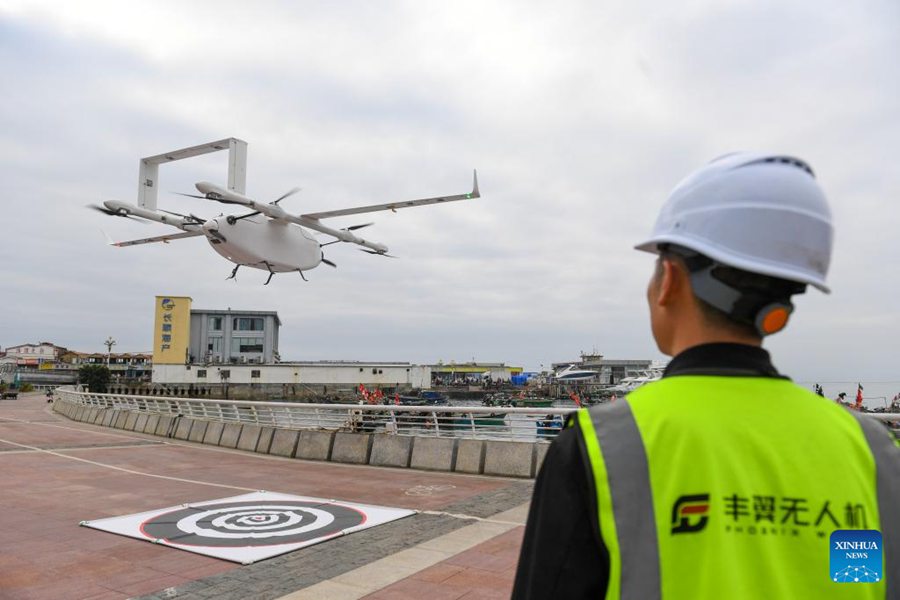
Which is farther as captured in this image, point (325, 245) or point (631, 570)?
point (325, 245)

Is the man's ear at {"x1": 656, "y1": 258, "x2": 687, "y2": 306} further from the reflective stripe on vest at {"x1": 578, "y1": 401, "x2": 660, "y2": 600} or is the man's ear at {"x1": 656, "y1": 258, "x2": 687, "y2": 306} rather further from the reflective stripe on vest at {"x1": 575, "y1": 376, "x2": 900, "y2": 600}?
the reflective stripe on vest at {"x1": 578, "y1": 401, "x2": 660, "y2": 600}

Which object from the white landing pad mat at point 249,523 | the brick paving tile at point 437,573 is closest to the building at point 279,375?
the white landing pad mat at point 249,523

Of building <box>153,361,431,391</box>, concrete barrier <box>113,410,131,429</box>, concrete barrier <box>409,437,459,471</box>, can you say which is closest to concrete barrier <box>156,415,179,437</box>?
concrete barrier <box>113,410,131,429</box>

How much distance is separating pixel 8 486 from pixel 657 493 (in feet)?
47.9

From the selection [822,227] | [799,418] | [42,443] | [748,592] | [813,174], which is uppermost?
[813,174]

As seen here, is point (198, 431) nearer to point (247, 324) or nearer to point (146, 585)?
point (146, 585)

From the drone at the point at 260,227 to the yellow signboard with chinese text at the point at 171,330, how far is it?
60.9 m

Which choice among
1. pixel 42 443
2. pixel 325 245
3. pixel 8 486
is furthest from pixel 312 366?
pixel 8 486

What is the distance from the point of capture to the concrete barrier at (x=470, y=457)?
13695 mm

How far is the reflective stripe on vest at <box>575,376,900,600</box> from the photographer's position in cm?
138

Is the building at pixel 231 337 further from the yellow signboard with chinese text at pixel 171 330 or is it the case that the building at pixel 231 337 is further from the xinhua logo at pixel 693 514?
the xinhua logo at pixel 693 514

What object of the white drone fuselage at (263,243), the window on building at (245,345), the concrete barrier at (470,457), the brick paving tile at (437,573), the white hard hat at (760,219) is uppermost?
the white drone fuselage at (263,243)

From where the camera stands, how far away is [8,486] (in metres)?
12.4

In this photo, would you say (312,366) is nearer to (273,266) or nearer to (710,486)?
(273,266)
